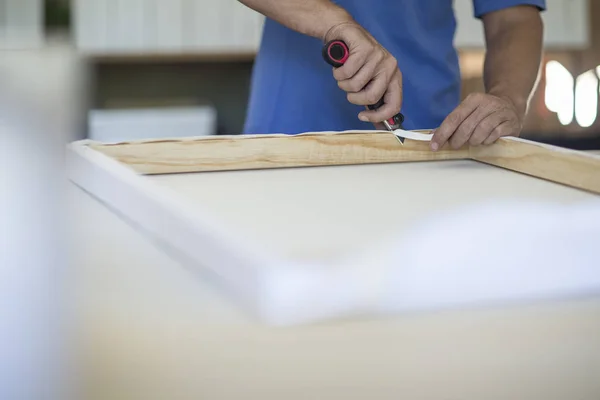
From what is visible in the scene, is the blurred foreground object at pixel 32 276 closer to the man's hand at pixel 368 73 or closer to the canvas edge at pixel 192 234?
the canvas edge at pixel 192 234

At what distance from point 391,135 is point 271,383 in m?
0.57

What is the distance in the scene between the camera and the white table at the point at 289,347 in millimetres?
344

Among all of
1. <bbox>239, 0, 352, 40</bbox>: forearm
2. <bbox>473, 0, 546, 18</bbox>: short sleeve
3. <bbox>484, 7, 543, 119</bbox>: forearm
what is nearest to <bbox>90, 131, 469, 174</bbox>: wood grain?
<bbox>239, 0, 352, 40</bbox>: forearm

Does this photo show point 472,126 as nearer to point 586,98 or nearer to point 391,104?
point 391,104

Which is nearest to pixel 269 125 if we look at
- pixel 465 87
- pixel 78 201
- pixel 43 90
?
pixel 78 201

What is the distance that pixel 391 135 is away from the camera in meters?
0.89

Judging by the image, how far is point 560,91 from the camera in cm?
265

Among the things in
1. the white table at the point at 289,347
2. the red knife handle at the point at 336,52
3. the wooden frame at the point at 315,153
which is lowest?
the white table at the point at 289,347

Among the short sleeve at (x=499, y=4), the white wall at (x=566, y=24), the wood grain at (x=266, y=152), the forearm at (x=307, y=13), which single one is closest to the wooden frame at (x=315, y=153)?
the wood grain at (x=266, y=152)

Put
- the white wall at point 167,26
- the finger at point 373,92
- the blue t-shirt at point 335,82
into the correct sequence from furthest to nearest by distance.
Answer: the white wall at point 167,26 < the blue t-shirt at point 335,82 < the finger at point 373,92

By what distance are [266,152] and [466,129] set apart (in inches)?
9.7

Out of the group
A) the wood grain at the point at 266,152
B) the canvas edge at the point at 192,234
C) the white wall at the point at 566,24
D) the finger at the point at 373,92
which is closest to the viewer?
the canvas edge at the point at 192,234

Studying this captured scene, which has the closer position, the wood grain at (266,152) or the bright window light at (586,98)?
the wood grain at (266,152)

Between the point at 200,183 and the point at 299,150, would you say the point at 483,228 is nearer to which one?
the point at 200,183
